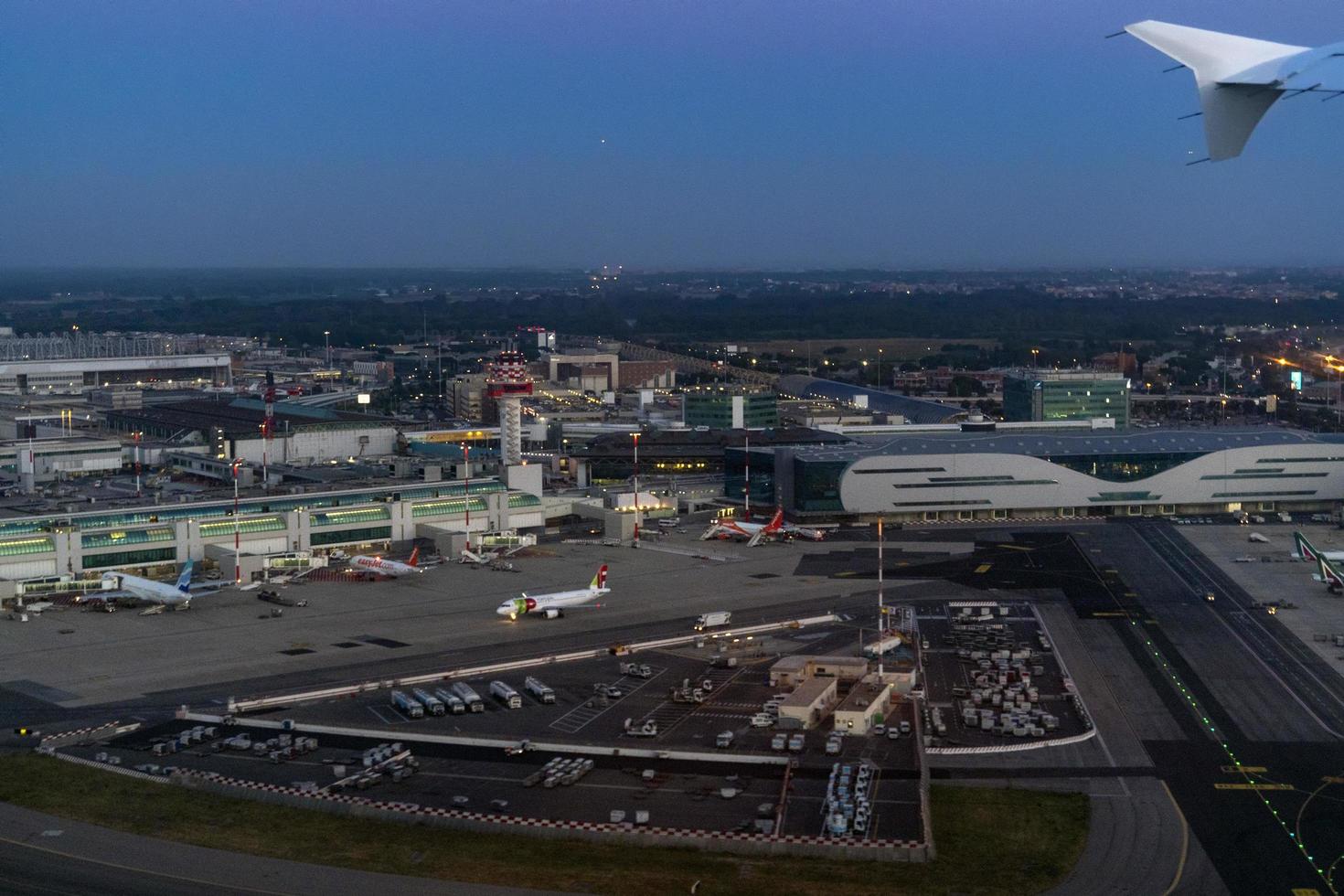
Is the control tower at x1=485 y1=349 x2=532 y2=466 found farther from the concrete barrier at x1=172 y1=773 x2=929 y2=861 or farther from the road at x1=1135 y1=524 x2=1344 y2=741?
the concrete barrier at x1=172 y1=773 x2=929 y2=861

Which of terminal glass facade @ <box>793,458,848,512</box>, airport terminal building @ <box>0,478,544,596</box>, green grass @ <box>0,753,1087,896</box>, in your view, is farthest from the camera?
terminal glass facade @ <box>793,458,848,512</box>

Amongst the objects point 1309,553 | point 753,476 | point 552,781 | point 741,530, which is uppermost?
point 552,781

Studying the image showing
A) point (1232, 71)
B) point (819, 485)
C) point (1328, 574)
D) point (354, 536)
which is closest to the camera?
point (1232, 71)

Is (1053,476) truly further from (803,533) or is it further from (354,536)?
(354,536)

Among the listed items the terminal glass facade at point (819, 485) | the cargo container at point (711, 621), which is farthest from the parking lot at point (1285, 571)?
the cargo container at point (711, 621)

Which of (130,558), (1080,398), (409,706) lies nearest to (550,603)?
(409,706)

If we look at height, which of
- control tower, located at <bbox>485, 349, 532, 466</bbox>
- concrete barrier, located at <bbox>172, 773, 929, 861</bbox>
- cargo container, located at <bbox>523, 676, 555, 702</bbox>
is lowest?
cargo container, located at <bbox>523, 676, 555, 702</bbox>

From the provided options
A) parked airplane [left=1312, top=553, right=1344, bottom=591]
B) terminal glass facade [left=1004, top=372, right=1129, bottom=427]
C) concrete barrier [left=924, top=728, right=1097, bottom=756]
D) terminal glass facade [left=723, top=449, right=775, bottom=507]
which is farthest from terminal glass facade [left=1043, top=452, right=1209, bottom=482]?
concrete barrier [left=924, top=728, right=1097, bottom=756]

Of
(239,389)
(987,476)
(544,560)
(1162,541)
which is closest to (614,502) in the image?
(544,560)
